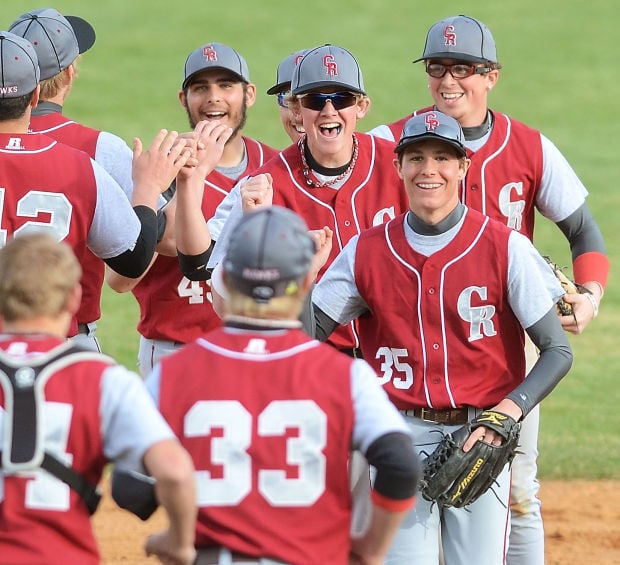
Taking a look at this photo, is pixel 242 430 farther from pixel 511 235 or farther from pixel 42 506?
pixel 511 235

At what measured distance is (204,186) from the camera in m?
6.04

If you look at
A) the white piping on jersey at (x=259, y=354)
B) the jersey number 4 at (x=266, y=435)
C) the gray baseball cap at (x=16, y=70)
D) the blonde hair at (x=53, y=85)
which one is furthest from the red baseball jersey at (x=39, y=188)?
the jersey number 4 at (x=266, y=435)

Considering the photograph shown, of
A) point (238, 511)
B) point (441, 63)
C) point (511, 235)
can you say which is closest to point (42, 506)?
point (238, 511)

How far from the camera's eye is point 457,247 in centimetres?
481

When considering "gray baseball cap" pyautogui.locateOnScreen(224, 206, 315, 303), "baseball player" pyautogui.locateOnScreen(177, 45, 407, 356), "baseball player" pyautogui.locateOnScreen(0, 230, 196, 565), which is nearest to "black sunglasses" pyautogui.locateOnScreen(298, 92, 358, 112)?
"baseball player" pyautogui.locateOnScreen(177, 45, 407, 356)

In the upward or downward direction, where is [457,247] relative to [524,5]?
downward

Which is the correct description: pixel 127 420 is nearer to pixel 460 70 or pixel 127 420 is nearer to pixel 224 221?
pixel 224 221

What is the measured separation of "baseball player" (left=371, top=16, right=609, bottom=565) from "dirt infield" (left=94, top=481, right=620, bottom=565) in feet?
3.82

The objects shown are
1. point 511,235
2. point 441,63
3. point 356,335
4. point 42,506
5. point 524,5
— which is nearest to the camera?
point 42,506

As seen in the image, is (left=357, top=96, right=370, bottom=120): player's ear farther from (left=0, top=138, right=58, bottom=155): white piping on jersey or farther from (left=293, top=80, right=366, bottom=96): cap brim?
(left=0, top=138, right=58, bottom=155): white piping on jersey

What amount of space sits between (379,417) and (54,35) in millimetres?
2977

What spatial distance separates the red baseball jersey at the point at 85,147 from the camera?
5.39 m

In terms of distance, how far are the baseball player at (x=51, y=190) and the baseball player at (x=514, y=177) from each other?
61.7 inches

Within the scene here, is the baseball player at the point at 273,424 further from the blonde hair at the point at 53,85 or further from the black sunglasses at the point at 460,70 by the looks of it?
the black sunglasses at the point at 460,70
